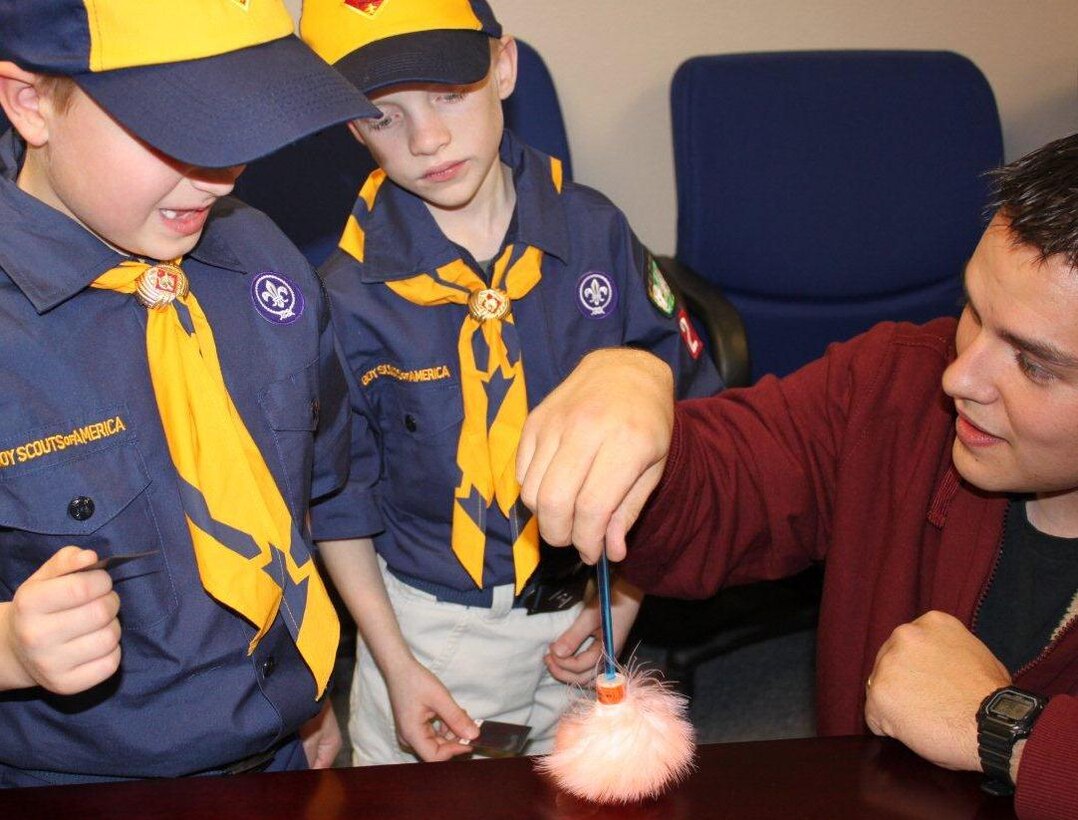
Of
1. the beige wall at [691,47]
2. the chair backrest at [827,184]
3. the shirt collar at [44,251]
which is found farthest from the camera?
the beige wall at [691,47]

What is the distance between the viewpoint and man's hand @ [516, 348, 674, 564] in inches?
41.6

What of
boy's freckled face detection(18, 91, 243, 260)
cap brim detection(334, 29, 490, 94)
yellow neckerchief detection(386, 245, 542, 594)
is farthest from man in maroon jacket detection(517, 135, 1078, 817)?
cap brim detection(334, 29, 490, 94)

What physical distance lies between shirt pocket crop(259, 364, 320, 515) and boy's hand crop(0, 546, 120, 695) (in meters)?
0.34

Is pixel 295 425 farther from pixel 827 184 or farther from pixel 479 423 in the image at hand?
pixel 827 184

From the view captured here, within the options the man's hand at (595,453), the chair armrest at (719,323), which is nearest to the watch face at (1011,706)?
the man's hand at (595,453)

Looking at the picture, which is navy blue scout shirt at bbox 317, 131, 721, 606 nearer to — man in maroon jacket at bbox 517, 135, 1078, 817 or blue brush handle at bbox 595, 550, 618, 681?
man in maroon jacket at bbox 517, 135, 1078, 817

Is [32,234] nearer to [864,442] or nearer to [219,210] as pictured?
[219,210]

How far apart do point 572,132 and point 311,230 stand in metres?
0.76

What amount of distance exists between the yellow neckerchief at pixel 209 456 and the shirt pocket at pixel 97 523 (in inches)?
1.8

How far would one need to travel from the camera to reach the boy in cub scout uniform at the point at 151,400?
110 centimetres

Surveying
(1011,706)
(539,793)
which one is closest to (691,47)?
(1011,706)

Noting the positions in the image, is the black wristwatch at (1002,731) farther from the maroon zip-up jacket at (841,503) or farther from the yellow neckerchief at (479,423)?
the yellow neckerchief at (479,423)

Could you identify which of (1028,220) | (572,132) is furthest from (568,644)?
(572,132)

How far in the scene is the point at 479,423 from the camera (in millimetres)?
1662
